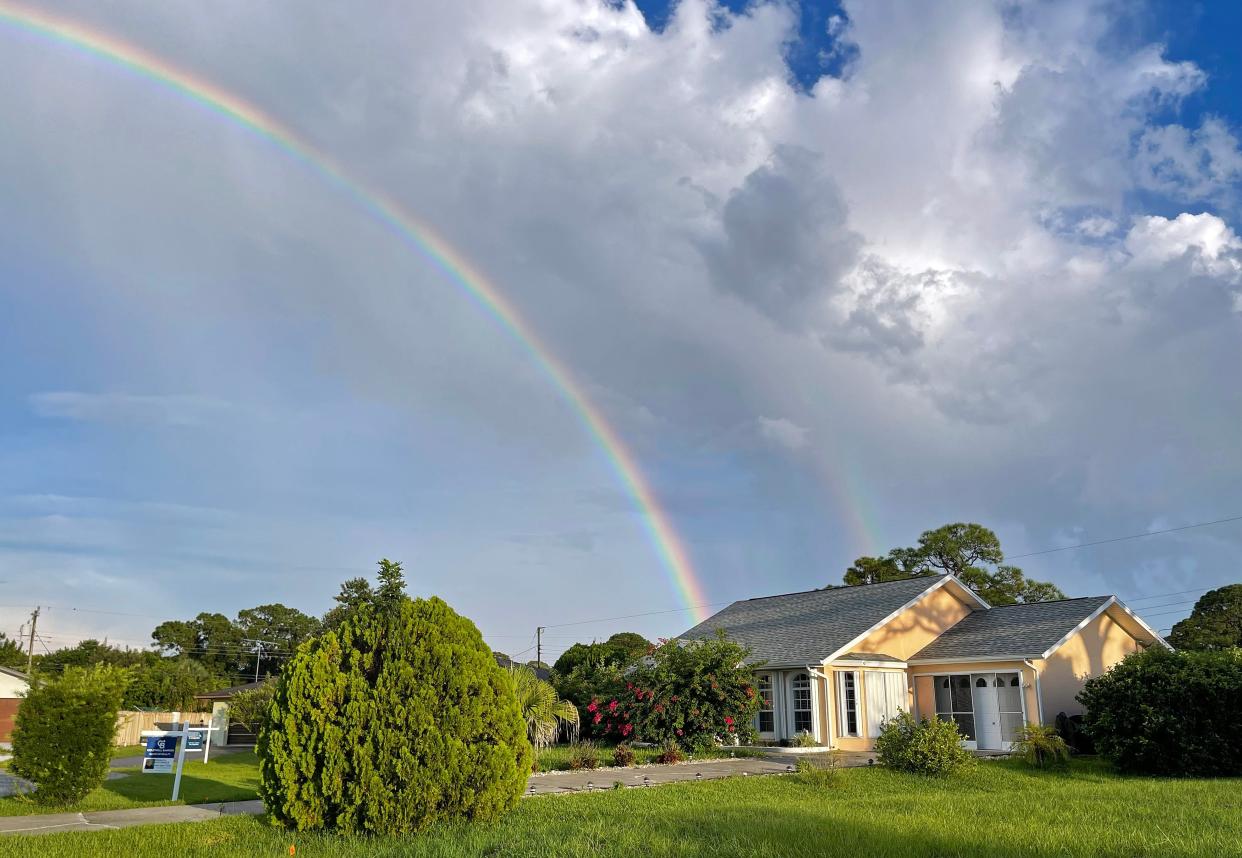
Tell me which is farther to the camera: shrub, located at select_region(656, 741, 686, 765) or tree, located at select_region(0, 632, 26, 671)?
tree, located at select_region(0, 632, 26, 671)


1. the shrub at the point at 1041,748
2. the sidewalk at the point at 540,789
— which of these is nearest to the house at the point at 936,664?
the shrub at the point at 1041,748

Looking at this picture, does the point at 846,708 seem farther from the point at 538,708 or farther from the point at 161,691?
the point at 161,691

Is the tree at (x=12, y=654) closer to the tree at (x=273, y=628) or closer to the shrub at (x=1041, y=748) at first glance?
the tree at (x=273, y=628)

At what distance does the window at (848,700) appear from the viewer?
25219 mm

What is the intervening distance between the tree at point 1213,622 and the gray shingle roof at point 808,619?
2511cm

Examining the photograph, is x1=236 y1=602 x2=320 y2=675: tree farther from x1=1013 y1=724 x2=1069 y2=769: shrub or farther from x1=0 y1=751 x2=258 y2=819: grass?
x1=1013 y1=724 x2=1069 y2=769: shrub

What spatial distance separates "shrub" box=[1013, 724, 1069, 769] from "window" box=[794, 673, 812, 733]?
6.55 metres

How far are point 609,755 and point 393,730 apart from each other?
39.1ft

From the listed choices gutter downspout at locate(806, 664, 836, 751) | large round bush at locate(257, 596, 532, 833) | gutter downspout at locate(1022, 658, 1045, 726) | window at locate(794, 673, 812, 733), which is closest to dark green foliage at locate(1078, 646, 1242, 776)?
gutter downspout at locate(1022, 658, 1045, 726)

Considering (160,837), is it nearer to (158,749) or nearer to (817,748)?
(158,749)

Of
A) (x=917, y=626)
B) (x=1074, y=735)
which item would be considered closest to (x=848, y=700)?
(x=917, y=626)

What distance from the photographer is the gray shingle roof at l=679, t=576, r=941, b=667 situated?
86.1ft

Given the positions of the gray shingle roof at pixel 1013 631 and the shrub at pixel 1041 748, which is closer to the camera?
the shrub at pixel 1041 748

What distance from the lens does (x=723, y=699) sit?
2267cm
